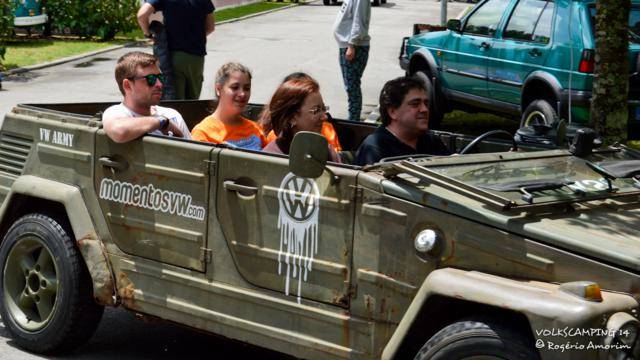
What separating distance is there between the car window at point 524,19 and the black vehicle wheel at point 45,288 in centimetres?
737

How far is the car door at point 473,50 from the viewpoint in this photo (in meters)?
12.7

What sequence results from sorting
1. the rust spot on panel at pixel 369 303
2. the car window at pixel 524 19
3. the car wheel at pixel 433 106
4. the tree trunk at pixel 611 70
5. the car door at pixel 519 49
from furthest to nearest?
1. the car wheel at pixel 433 106
2. the car window at pixel 524 19
3. the car door at pixel 519 49
4. the tree trunk at pixel 611 70
5. the rust spot on panel at pixel 369 303

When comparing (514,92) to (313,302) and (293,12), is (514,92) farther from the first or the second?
(293,12)

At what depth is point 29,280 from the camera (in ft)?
19.0

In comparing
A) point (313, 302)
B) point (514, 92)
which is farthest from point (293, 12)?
point (313, 302)

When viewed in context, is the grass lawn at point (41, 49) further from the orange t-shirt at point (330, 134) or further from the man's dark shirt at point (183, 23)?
the orange t-shirt at point (330, 134)

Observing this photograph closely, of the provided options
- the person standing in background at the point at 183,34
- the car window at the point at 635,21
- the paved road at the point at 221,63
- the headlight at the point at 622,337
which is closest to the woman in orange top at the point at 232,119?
the paved road at the point at 221,63

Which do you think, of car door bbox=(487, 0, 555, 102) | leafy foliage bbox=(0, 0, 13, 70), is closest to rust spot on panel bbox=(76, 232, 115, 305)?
car door bbox=(487, 0, 555, 102)

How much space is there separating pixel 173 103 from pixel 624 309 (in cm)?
367

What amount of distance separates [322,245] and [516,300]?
3.30ft

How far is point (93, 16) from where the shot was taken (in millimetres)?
23328

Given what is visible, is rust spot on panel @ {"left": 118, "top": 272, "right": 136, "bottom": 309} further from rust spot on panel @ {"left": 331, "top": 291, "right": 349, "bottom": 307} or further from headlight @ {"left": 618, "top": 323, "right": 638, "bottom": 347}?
headlight @ {"left": 618, "top": 323, "right": 638, "bottom": 347}

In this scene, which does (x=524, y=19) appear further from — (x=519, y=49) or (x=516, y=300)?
(x=516, y=300)

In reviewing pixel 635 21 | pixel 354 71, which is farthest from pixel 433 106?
pixel 635 21
